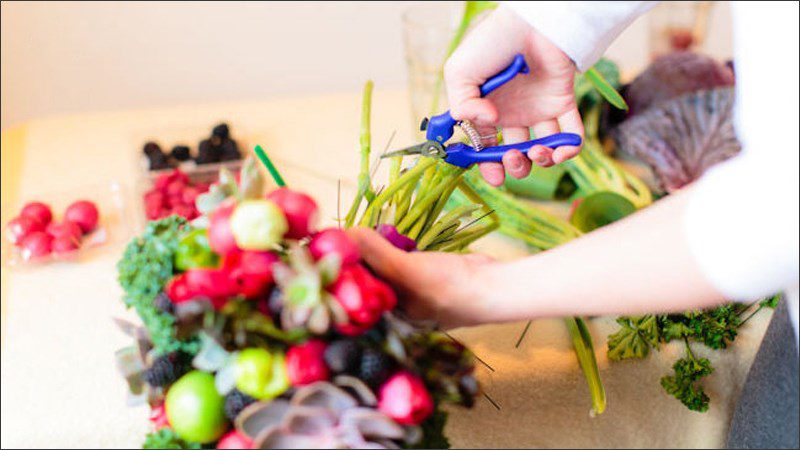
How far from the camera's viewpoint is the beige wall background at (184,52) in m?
1.38

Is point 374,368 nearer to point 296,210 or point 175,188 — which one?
point 296,210

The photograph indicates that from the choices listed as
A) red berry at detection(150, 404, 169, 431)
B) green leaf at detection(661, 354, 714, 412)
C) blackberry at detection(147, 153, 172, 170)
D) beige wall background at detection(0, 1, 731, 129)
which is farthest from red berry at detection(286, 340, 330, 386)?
beige wall background at detection(0, 1, 731, 129)

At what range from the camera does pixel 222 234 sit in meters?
0.44

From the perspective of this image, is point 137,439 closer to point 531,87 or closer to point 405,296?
point 405,296

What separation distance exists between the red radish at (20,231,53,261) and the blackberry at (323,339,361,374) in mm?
675

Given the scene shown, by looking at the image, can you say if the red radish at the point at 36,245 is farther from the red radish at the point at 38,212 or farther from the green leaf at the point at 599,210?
the green leaf at the point at 599,210

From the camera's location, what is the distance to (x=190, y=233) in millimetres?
489

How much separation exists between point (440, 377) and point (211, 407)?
0.13 m

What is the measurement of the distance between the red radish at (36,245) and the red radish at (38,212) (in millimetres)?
41

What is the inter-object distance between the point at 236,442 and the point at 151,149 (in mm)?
790

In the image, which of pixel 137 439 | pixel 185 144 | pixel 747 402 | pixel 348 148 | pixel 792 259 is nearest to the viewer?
pixel 792 259

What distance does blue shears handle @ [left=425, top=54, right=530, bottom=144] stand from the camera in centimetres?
67

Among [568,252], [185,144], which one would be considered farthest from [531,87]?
[185,144]

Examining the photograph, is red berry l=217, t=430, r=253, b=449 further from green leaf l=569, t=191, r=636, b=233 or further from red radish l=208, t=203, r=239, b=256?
green leaf l=569, t=191, r=636, b=233
